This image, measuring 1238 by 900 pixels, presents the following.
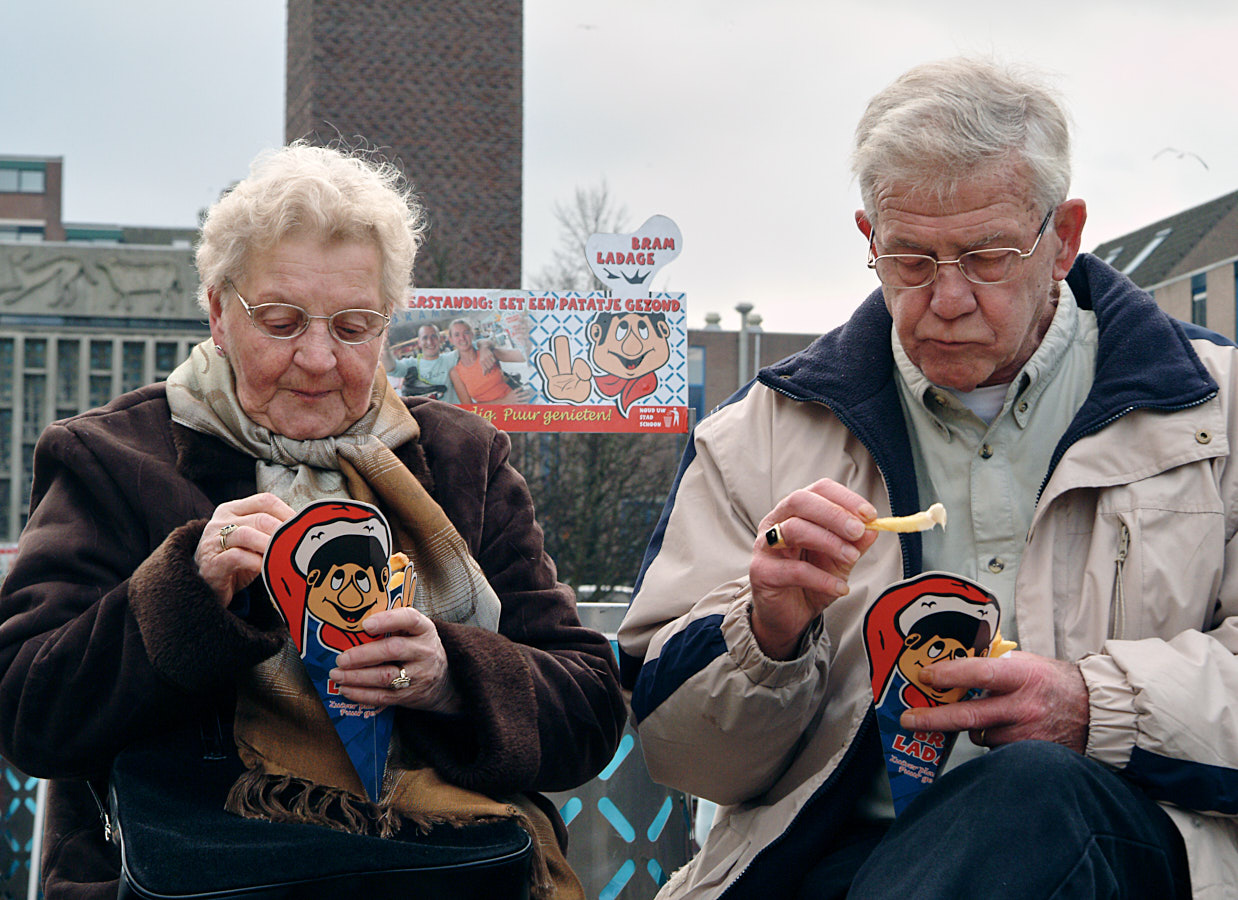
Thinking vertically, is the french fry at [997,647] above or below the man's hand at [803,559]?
below

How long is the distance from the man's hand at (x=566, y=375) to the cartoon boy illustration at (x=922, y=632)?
644cm

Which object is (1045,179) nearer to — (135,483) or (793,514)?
(793,514)

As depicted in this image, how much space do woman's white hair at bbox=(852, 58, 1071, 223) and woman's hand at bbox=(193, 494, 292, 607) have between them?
124cm

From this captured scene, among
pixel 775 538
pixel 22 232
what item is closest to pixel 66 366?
pixel 22 232

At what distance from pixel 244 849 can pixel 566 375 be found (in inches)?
253

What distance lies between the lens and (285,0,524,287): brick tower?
32.7 meters

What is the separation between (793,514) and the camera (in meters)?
2.12

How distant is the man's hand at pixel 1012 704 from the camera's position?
1.97 metres

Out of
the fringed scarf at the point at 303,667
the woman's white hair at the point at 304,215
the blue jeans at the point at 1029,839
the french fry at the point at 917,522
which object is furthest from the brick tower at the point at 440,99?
the blue jeans at the point at 1029,839

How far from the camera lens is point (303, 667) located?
7.86ft

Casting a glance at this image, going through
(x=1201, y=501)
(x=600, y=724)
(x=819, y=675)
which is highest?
(x=1201, y=501)

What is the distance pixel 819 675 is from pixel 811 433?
51cm

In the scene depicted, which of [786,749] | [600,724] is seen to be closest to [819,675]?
[786,749]

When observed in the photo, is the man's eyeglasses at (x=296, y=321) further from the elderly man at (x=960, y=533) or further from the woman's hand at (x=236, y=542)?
the elderly man at (x=960, y=533)
